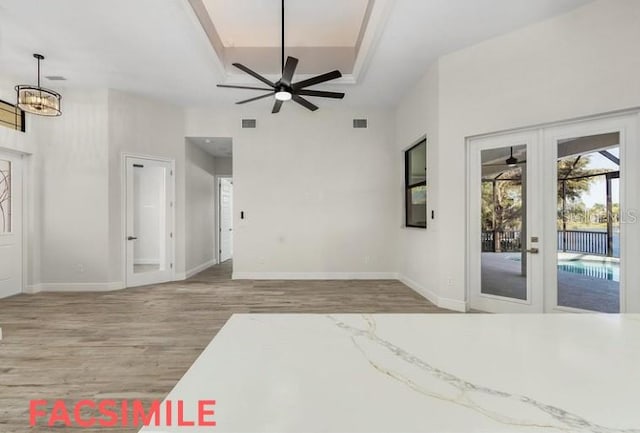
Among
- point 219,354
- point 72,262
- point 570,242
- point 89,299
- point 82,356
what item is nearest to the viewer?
point 219,354

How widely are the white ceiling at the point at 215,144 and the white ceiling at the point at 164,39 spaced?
1044 millimetres

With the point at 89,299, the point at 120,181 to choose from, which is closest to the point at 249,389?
the point at 89,299

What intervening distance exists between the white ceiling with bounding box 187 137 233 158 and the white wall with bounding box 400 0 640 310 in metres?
3.74

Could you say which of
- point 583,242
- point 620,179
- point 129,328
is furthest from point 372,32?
point 129,328

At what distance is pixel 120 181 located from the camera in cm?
490

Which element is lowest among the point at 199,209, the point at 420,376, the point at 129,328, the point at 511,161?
the point at 129,328

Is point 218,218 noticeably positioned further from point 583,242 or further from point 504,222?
point 583,242

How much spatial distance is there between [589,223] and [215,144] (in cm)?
605

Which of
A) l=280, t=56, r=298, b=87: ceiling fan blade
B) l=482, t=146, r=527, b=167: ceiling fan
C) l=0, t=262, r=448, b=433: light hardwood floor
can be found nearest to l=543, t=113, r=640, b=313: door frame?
l=482, t=146, r=527, b=167: ceiling fan

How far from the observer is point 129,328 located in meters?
3.22

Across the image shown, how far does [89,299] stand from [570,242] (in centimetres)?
617

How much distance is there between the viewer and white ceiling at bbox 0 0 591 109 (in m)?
3.02

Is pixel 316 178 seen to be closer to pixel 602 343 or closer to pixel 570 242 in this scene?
pixel 570 242

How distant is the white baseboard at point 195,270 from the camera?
556 cm
